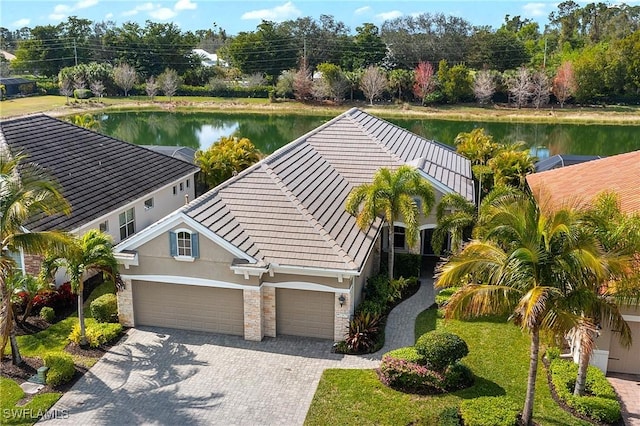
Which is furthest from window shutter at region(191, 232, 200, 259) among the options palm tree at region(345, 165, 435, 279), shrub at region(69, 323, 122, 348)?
palm tree at region(345, 165, 435, 279)

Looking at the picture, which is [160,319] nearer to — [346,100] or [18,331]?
[18,331]

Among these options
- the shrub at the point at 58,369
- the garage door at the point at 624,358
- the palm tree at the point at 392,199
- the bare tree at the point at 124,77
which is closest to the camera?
the shrub at the point at 58,369

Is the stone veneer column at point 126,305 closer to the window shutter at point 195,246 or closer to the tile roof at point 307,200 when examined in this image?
the window shutter at point 195,246

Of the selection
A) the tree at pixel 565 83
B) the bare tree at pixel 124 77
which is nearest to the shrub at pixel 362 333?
the tree at pixel 565 83

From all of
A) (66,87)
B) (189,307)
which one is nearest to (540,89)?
(66,87)

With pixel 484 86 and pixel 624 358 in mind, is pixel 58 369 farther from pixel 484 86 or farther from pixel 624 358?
pixel 484 86

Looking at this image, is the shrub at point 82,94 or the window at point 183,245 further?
the shrub at point 82,94

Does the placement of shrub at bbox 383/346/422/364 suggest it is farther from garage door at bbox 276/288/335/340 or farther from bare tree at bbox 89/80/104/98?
bare tree at bbox 89/80/104/98
